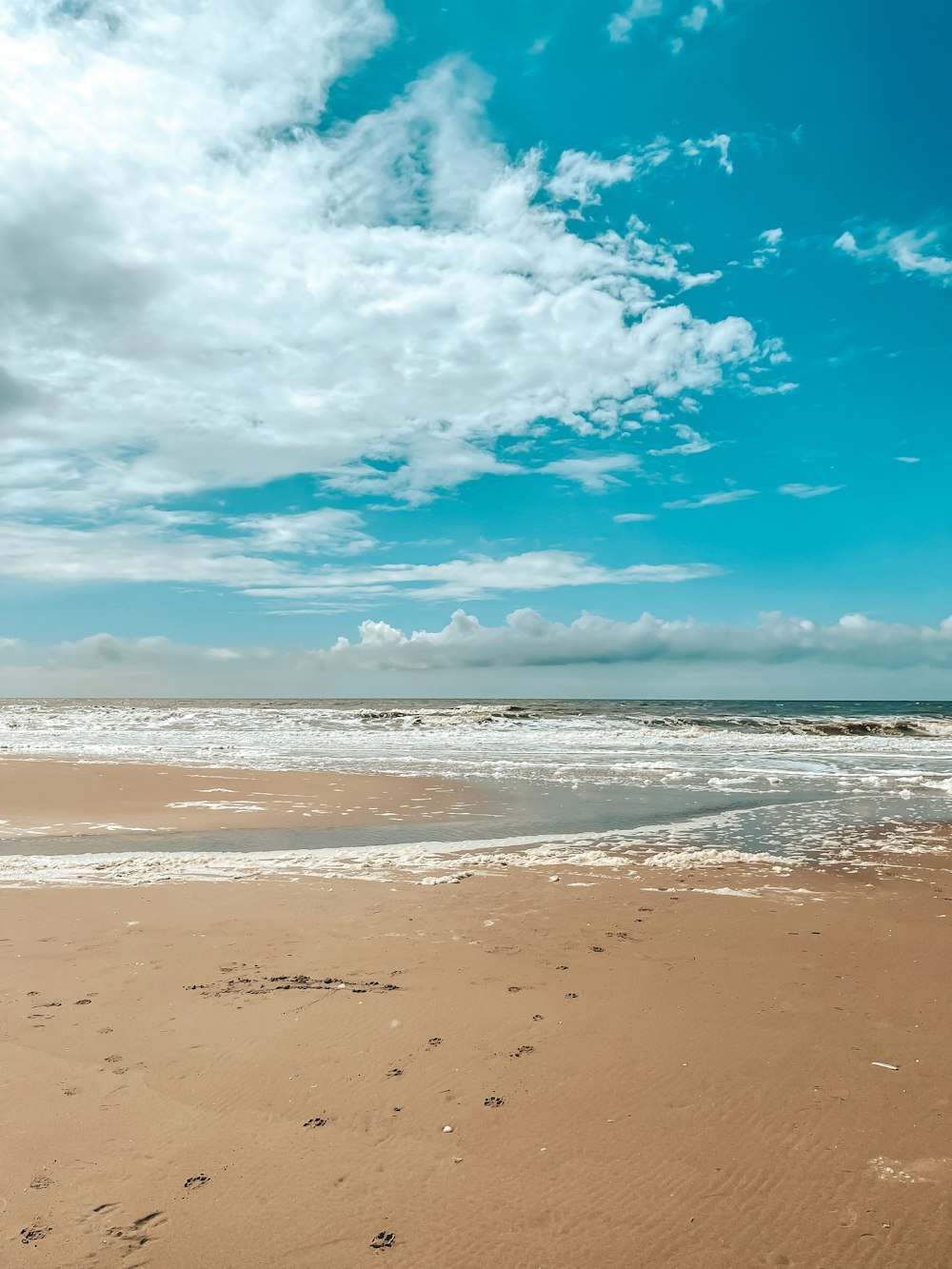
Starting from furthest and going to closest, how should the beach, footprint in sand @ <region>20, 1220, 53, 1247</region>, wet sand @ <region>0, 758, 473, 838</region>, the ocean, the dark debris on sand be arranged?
wet sand @ <region>0, 758, 473, 838</region>, the ocean, the dark debris on sand, the beach, footprint in sand @ <region>20, 1220, 53, 1247</region>

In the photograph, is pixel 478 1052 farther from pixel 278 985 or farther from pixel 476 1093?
pixel 278 985

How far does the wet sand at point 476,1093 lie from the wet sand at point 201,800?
20.5 ft

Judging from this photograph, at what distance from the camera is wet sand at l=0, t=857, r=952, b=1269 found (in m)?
3.22

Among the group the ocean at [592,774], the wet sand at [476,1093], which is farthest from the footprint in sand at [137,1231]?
the ocean at [592,774]

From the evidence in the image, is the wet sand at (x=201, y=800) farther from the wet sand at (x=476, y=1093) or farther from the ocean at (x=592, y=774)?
the wet sand at (x=476, y=1093)

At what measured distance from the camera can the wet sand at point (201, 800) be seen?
1359 cm

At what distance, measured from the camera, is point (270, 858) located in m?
10.6

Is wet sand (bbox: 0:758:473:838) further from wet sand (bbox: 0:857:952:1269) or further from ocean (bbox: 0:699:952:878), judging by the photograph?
wet sand (bbox: 0:857:952:1269)

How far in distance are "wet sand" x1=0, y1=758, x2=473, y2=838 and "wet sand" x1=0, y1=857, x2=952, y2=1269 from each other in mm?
6255

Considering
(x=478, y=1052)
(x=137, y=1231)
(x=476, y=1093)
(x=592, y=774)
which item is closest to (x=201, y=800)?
(x=592, y=774)

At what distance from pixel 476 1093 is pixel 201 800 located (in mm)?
13332

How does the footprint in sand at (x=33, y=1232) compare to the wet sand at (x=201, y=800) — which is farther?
the wet sand at (x=201, y=800)

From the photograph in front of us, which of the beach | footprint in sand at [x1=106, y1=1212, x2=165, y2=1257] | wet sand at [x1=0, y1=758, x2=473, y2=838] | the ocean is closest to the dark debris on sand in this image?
the beach

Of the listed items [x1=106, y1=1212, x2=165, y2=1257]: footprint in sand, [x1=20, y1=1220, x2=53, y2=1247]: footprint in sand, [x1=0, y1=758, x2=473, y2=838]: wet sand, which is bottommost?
[x1=0, y1=758, x2=473, y2=838]: wet sand
